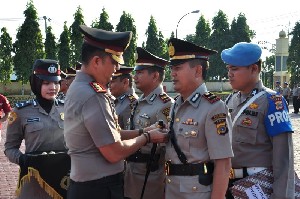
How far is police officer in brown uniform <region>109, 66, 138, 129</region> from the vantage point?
17.6 ft

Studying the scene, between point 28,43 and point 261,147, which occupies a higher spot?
point 28,43

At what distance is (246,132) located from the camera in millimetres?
3576

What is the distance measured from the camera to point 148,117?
14.7ft

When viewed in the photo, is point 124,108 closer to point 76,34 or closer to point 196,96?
point 196,96

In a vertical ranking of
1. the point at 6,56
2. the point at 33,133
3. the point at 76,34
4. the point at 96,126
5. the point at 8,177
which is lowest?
the point at 8,177

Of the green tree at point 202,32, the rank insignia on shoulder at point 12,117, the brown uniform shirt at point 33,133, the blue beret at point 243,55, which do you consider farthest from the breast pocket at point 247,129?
the green tree at point 202,32

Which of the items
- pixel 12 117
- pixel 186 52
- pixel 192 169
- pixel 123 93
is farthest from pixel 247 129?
pixel 123 93

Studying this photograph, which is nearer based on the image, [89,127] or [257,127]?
[89,127]

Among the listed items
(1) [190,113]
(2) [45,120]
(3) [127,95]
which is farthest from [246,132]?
(3) [127,95]

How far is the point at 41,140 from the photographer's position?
4.04m

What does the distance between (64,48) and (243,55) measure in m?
38.9

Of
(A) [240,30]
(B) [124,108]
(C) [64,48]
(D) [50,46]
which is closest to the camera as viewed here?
(B) [124,108]

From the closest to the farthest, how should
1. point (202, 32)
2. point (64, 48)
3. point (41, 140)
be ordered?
point (41, 140) < point (64, 48) < point (202, 32)

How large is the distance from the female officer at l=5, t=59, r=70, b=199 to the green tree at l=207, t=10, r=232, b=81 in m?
46.6
